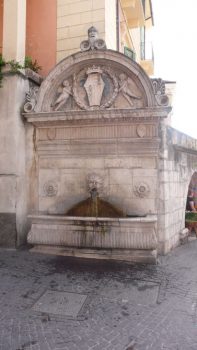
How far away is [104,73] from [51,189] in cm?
258

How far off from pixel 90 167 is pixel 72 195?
2.19ft

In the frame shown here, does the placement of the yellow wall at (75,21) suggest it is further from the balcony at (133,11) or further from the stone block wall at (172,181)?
the stone block wall at (172,181)

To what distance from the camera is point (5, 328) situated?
2932mm

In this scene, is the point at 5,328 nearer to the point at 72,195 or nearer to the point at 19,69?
the point at 72,195

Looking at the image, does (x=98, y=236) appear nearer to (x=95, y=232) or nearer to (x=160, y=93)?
(x=95, y=232)

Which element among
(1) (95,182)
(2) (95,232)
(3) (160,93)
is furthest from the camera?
(1) (95,182)

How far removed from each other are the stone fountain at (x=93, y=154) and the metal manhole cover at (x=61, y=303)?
1.43 metres

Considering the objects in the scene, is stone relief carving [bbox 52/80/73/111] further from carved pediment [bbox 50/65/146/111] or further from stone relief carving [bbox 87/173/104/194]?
stone relief carving [bbox 87/173/104/194]

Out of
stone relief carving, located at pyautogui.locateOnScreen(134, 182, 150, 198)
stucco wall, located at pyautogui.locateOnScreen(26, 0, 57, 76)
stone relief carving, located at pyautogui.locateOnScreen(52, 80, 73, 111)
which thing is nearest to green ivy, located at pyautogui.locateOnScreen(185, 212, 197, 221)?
stone relief carving, located at pyautogui.locateOnScreen(134, 182, 150, 198)

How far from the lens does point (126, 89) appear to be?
18.6ft

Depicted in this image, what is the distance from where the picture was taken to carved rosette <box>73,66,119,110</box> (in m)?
5.70

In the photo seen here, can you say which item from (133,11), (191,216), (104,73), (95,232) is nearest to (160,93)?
(104,73)

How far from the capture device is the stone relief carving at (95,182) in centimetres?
558

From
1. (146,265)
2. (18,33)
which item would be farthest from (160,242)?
(18,33)
